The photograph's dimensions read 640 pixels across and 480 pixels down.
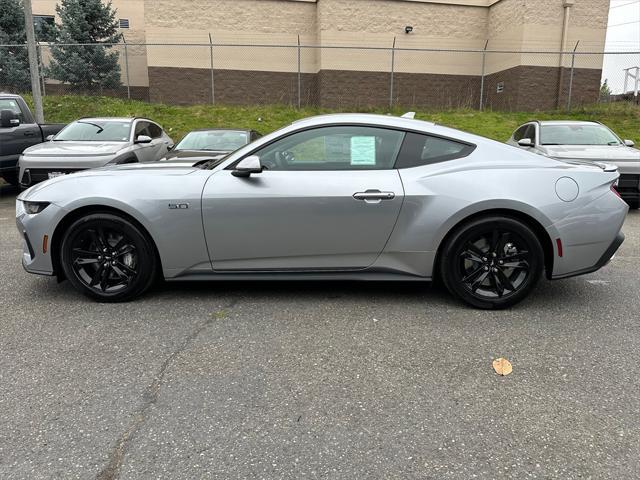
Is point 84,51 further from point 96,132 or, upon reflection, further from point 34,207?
point 34,207

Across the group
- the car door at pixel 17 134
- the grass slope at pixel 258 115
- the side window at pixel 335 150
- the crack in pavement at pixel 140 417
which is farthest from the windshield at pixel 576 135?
the car door at pixel 17 134

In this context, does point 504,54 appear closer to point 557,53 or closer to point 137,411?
point 557,53

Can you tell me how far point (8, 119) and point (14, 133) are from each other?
271mm

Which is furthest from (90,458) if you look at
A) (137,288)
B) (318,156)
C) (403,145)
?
(403,145)

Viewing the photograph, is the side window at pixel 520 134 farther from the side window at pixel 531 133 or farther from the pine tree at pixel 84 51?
the pine tree at pixel 84 51

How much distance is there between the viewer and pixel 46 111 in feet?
55.9

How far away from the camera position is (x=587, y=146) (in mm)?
8727

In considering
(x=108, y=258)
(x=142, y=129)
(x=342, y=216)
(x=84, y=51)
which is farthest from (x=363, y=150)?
(x=84, y=51)

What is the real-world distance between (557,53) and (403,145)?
17.4m

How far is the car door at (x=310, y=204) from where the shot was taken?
3.91 meters

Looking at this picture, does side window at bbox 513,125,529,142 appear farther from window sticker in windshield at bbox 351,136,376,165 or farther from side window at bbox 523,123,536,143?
window sticker in windshield at bbox 351,136,376,165

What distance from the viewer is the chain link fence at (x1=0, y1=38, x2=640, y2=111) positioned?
62.6 feet

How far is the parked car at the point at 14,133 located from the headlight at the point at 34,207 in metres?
6.30

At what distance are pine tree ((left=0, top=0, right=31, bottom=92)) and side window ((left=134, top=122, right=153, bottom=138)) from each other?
12900mm
